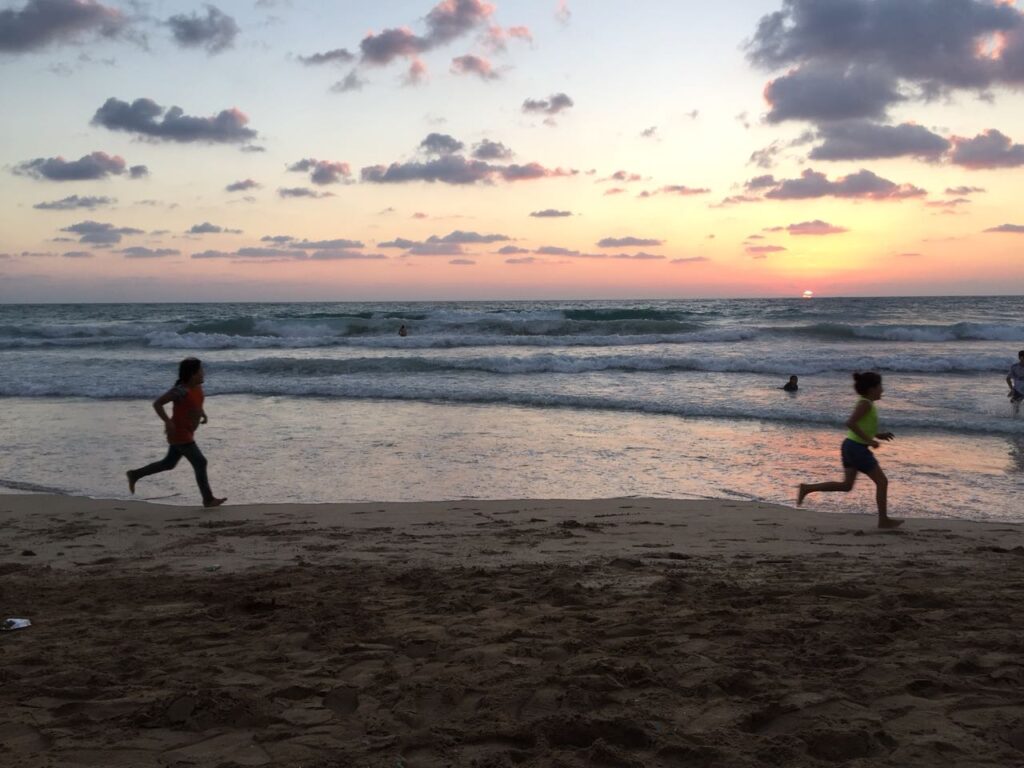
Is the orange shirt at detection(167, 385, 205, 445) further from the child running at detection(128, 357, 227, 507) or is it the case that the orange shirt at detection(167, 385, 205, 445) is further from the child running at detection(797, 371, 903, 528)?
the child running at detection(797, 371, 903, 528)

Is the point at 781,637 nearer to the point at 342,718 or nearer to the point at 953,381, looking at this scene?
the point at 342,718

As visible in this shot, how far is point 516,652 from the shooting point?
4.08 m

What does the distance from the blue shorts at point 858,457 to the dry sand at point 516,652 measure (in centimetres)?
97

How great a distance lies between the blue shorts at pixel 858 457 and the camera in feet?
26.1

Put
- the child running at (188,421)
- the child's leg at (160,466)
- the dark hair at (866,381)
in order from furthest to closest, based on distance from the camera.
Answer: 1. the child's leg at (160,466)
2. the child running at (188,421)
3. the dark hair at (866,381)

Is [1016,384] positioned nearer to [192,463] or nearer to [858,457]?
[858,457]

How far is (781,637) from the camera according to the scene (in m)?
4.20

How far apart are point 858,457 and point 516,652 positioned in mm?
5155

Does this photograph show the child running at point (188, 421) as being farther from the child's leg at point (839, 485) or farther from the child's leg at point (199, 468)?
the child's leg at point (839, 485)

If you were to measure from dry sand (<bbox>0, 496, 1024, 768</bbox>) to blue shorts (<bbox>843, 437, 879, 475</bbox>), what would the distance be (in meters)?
0.97

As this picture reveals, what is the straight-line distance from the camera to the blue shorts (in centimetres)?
796

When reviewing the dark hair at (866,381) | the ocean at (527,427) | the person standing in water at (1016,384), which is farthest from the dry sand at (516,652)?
the person standing in water at (1016,384)

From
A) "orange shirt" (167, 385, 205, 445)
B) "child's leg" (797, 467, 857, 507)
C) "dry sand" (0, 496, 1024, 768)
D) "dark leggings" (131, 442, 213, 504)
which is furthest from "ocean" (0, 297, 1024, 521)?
"dry sand" (0, 496, 1024, 768)

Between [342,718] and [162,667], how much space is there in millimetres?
1116
